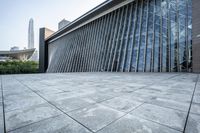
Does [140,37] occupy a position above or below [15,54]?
below

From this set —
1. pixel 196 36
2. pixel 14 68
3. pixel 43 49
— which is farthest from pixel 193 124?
pixel 43 49

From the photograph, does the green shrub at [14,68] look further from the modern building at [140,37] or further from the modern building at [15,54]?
the modern building at [15,54]

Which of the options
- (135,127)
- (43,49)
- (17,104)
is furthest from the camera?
(43,49)

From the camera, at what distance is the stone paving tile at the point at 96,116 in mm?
1761

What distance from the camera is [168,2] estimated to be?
1519 centimetres

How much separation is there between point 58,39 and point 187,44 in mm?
36239

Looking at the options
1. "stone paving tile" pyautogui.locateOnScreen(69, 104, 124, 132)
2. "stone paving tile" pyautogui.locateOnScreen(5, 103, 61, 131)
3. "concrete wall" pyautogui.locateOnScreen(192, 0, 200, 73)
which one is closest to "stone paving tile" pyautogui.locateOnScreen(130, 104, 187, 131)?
"stone paving tile" pyautogui.locateOnScreen(69, 104, 124, 132)

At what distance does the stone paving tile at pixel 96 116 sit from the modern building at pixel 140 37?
1380cm

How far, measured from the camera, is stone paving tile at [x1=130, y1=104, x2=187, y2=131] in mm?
1789

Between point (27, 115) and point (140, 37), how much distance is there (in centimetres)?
1693

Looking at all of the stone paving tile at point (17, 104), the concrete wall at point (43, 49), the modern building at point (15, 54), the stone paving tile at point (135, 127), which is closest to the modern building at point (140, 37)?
the stone paving tile at point (135, 127)

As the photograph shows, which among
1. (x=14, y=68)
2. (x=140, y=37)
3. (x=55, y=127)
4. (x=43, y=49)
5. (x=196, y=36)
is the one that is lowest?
(x=55, y=127)

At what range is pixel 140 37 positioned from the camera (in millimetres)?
16500

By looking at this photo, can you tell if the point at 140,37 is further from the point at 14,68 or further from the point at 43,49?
the point at 43,49
